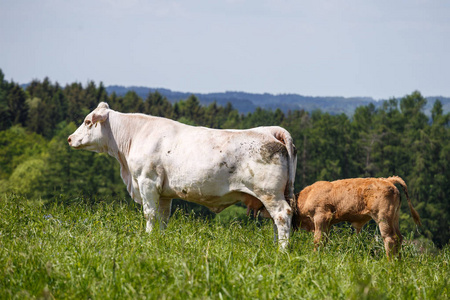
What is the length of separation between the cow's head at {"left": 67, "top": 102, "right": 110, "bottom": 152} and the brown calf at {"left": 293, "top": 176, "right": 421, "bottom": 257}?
12.0 ft

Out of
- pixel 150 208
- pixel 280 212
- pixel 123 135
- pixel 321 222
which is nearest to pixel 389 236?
pixel 321 222

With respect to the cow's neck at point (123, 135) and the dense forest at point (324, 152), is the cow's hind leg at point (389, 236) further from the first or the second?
the dense forest at point (324, 152)

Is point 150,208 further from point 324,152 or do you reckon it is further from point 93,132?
point 324,152

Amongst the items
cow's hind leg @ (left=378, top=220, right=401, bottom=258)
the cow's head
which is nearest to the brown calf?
cow's hind leg @ (left=378, top=220, right=401, bottom=258)

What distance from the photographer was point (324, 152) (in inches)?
3831

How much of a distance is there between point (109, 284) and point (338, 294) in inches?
82.4

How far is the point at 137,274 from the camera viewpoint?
511 centimetres

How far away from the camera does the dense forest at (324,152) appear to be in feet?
257

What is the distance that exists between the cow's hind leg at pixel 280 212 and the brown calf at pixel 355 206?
47 centimetres

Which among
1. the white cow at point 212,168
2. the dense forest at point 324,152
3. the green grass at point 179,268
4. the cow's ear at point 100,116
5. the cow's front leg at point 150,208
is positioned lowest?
the dense forest at point 324,152

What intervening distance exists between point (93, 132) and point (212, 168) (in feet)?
9.15

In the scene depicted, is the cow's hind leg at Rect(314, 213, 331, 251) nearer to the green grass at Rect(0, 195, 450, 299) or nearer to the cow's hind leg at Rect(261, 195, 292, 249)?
the cow's hind leg at Rect(261, 195, 292, 249)

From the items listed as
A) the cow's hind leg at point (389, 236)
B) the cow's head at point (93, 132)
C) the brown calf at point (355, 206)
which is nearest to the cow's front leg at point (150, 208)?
the cow's head at point (93, 132)

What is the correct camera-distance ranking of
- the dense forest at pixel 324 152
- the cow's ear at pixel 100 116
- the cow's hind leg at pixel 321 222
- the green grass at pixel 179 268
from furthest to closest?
1. the dense forest at pixel 324 152
2. the cow's ear at pixel 100 116
3. the cow's hind leg at pixel 321 222
4. the green grass at pixel 179 268
